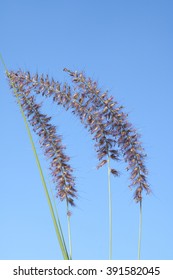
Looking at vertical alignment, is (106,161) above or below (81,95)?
below

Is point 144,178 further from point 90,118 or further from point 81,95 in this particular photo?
point 81,95
